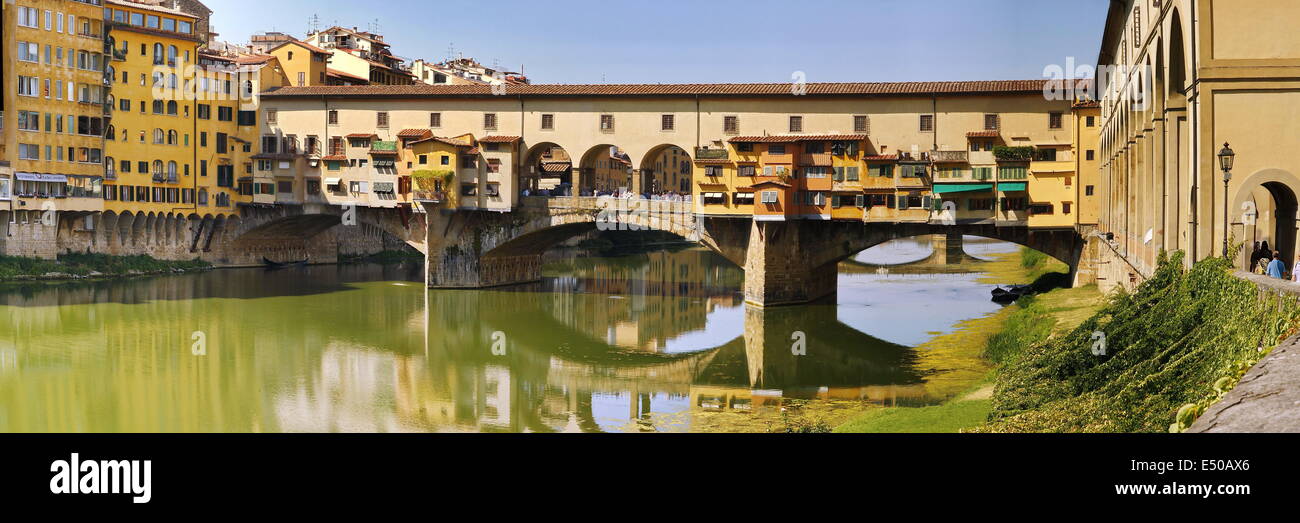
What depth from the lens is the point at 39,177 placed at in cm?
4078

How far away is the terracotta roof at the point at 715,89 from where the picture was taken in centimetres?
3553

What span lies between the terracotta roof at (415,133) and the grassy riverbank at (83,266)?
425 inches

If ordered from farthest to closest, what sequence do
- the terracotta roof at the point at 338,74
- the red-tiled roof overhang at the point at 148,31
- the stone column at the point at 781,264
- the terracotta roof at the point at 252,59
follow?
the terracotta roof at the point at 338,74 < the terracotta roof at the point at 252,59 < the red-tiled roof overhang at the point at 148,31 < the stone column at the point at 781,264

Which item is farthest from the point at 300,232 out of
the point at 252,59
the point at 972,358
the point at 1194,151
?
the point at 1194,151

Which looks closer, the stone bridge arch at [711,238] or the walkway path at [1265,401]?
the walkway path at [1265,401]

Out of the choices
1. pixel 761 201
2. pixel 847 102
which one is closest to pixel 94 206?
pixel 761 201

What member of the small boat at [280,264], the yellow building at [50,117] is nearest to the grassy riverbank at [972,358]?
the small boat at [280,264]

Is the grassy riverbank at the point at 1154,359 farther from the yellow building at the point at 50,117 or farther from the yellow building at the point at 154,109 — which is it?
the yellow building at the point at 154,109

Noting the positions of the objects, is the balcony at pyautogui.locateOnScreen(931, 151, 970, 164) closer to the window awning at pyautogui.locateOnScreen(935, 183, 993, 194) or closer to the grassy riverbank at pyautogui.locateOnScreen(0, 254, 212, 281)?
the window awning at pyautogui.locateOnScreen(935, 183, 993, 194)

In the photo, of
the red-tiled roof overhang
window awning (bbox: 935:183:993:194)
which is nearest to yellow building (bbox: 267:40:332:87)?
the red-tiled roof overhang

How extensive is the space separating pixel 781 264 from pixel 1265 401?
29.3m

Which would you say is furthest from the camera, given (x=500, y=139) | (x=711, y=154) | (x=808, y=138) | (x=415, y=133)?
(x=415, y=133)

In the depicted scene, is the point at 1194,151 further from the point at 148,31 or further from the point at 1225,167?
the point at 148,31
